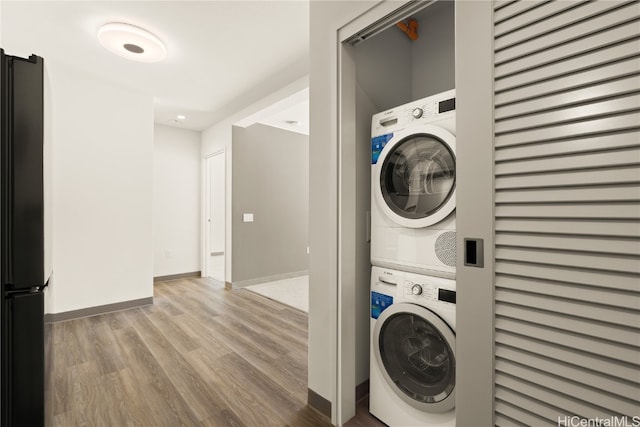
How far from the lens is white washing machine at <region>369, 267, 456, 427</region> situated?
4.46 ft

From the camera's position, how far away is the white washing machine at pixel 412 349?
4.46 feet

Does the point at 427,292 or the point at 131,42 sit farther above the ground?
the point at 131,42

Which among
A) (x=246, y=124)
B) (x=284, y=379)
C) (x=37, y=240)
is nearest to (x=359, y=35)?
(x=37, y=240)

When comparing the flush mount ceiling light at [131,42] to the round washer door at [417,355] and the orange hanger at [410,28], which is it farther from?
the round washer door at [417,355]

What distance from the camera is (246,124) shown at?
4.46 m

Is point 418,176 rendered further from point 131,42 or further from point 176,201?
point 176,201

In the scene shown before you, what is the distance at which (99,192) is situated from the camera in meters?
3.32

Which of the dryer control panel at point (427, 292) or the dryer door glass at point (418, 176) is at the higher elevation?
the dryer door glass at point (418, 176)

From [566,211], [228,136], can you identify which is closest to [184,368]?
[566,211]

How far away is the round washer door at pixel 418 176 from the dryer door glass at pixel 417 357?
53 cm

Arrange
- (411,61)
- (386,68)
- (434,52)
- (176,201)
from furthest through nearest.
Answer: (176,201), (411,61), (434,52), (386,68)

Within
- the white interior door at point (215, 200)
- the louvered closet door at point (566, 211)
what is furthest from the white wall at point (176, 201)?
the louvered closet door at point (566, 211)

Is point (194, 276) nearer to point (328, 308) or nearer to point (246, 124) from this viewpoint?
point (246, 124)

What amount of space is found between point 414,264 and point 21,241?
1.63 metres
